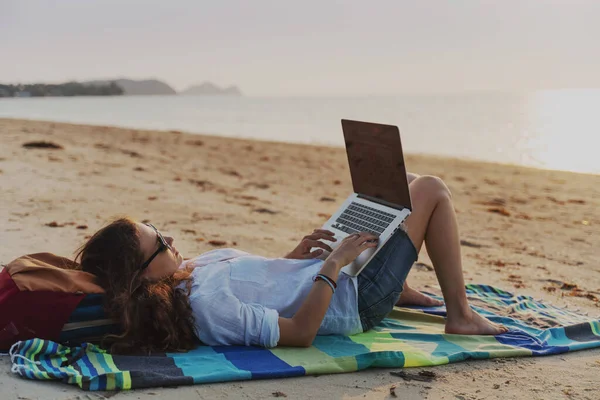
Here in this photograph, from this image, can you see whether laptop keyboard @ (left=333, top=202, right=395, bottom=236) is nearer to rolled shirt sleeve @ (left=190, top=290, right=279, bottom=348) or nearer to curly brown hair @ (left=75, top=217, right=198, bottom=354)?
rolled shirt sleeve @ (left=190, top=290, right=279, bottom=348)

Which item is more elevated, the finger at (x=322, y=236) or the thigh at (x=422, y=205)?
the thigh at (x=422, y=205)

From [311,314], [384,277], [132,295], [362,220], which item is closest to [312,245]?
[362,220]

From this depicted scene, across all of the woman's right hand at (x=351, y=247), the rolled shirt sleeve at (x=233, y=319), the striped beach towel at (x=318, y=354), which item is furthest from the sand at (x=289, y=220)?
the woman's right hand at (x=351, y=247)

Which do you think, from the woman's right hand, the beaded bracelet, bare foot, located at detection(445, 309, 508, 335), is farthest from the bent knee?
the beaded bracelet

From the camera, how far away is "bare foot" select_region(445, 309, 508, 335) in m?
3.66

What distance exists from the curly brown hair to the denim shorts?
0.91m

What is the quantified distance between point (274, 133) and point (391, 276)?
82.4 ft

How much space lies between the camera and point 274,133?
28.2 m

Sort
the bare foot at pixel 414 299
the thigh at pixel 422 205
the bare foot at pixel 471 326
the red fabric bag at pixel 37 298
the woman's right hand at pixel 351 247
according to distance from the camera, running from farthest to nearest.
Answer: the bare foot at pixel 414 299
the bare foot at pixel 471 326
the thigh at pixel 422 205
the woman's right hand at pixel 351 247
the red fabric bag at pixel 37 298

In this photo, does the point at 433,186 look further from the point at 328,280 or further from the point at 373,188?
the point at 328,280

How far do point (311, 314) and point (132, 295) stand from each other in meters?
0.84

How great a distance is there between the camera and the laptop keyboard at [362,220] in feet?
11.3

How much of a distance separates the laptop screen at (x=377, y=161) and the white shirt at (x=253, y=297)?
564mm

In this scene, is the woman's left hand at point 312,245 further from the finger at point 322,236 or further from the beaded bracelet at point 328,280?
the beaded bracelet at point 328,280
